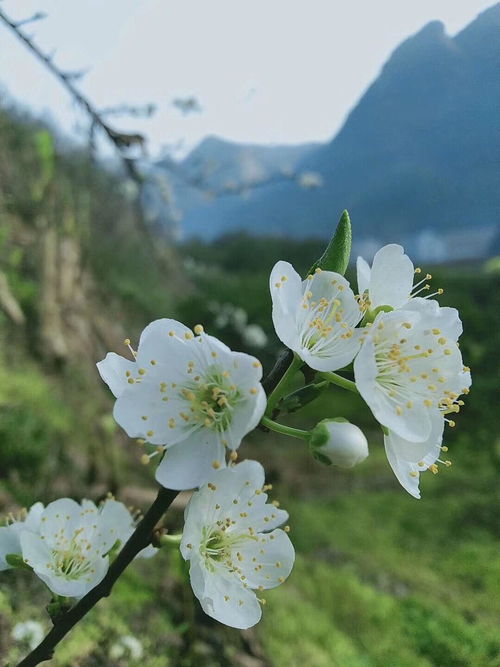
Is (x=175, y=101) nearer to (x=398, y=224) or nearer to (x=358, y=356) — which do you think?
(x=398, y=224)

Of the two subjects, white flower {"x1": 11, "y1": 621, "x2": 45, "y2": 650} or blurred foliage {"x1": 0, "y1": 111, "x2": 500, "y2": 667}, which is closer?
white flower {"x1": 11, "y1": 621, "x2": 45, "y2": 650}

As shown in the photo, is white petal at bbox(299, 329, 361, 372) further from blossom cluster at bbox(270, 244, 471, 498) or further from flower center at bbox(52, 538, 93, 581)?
flower center at bbox(52, 538, 93, 581)

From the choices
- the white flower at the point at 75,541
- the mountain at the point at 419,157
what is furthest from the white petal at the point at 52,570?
the mountain at the point at 419,157

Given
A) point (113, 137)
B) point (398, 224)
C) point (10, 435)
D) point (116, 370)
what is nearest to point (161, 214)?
point (398, 224)

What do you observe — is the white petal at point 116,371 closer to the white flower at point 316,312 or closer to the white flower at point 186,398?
the white flower at point 186,398

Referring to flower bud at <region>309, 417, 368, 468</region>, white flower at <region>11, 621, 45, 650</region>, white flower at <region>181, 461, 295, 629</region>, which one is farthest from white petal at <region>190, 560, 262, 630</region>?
white flower at <region>11, 621, 45, 650</region>

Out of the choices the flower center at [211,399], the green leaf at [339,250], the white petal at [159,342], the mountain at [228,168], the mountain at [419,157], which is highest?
the mountain at [228,168]
